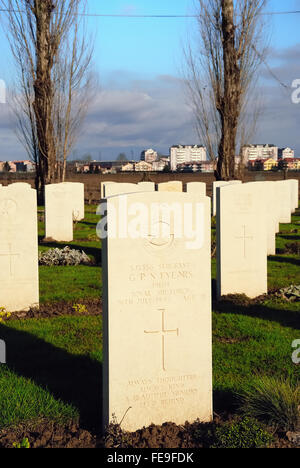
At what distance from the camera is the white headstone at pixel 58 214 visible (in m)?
13.2

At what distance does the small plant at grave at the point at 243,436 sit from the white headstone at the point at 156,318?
0.49 metres

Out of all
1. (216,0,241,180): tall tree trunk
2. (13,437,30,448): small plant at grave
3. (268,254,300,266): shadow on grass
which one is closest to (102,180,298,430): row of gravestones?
(13,437,30,448): small plant at grave

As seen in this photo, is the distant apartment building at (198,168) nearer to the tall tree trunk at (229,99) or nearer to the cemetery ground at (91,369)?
the tall tree trunk at (229,99)

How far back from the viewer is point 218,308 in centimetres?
716

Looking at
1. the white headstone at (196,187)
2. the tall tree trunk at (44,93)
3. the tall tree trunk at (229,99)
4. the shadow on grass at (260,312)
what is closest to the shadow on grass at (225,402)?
the shadow on grass at (260,312)

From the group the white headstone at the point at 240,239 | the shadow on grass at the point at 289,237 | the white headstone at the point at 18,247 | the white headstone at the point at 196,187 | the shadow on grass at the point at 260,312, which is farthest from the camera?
the white headstone at the point at 196,187

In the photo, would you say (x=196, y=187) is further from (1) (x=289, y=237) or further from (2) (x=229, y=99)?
(1) (x=289, y=237)

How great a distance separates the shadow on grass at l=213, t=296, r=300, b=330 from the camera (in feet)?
21.1

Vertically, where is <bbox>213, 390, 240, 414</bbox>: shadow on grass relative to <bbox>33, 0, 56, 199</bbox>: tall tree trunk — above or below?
below

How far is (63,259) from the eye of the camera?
10438 mm

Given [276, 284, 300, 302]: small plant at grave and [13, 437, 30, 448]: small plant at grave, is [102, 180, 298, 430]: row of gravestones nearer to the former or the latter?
[13, 437, 30, 448]: small plant at grave

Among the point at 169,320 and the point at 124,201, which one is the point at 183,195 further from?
the point at 169,320

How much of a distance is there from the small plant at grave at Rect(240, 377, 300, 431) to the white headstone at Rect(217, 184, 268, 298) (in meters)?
3.86
